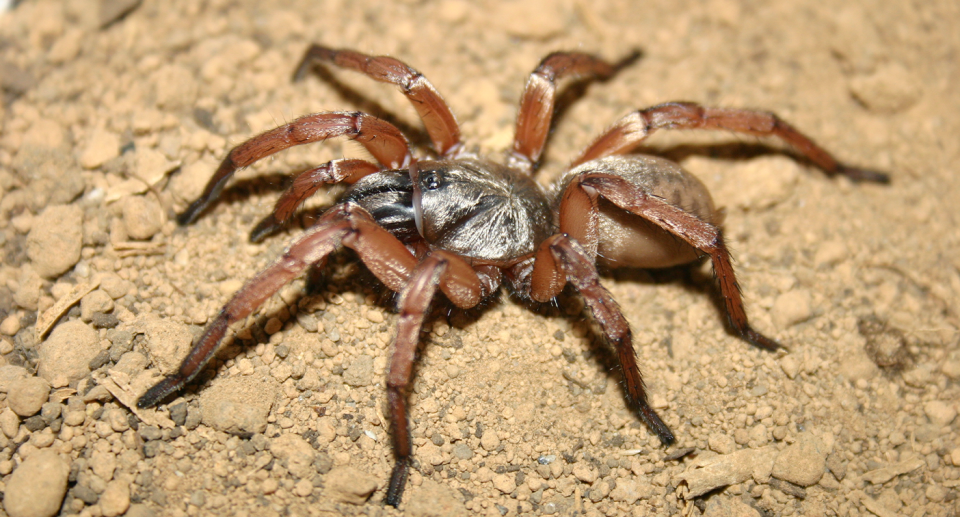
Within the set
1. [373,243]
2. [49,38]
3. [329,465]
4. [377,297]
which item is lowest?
[329,465]

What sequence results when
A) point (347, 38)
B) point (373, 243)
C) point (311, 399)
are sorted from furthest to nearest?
point (347, 38)
point (311, 399)
point (373, 243)

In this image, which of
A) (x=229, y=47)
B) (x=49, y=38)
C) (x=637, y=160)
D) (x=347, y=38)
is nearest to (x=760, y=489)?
(x=637, y=160)

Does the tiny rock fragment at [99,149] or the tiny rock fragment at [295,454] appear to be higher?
the tiny rock fragment at [99,149]

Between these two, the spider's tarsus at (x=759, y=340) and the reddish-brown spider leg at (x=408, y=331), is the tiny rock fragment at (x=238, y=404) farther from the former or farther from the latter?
the spider's tarsus at (x=759, y=340)

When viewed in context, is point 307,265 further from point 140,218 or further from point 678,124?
point 678,124

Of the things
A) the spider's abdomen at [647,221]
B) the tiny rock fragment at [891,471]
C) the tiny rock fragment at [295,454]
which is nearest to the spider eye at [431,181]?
the spider's abdomen at [647,221]

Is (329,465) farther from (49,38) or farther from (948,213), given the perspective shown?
(948,213)

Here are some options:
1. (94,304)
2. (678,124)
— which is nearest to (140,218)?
(94,304)

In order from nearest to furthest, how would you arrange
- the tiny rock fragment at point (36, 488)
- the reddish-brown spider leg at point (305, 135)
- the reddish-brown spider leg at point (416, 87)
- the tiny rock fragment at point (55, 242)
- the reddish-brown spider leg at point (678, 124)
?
the tiny rock fragment at point (36, 488)
the reddish-brown spider leg at point (305, 135)
the tiny rock fragment at point (55, 242)
the reddish-brown spider leg at point (416, 87)
the reddish-brown spider leg at point (678, 124)
